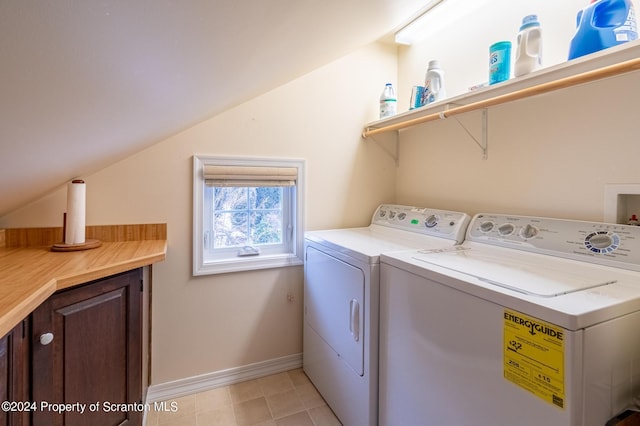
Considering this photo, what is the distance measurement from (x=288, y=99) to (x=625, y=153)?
5.90 ft

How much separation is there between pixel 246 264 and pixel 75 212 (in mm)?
972

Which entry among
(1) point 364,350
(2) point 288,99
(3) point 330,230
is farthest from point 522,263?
(2) point 288,99

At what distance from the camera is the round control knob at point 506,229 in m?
1.56

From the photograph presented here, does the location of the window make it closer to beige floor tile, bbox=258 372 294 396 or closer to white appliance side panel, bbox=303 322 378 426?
white appliance side panel, bbox=303 322 378 426

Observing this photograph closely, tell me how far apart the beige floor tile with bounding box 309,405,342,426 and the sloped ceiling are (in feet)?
5.74

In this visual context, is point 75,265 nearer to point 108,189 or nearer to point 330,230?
point 108,189

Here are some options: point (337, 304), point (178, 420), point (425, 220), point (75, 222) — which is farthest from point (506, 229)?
point (75, 222)

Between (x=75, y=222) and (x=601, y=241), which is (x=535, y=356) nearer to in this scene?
(x=601, y=241)

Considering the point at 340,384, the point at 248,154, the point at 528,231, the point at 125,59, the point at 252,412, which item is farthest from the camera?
the point at 248,154

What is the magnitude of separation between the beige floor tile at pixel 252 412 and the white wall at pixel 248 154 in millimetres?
284

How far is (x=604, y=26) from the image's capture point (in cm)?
120

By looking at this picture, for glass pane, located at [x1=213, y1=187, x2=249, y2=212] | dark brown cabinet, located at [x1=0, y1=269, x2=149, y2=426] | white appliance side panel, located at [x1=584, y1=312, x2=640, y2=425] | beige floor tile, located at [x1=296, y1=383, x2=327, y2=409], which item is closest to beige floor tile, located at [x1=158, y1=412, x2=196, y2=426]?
dark brown cabinet, located at [x1=0, y1=269, x2=149, y2=426]

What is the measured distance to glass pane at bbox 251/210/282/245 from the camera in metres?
2.29

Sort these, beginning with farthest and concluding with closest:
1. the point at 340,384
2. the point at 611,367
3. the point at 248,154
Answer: the point at 248,154 → the point at 340,384 → the point at 611,367
